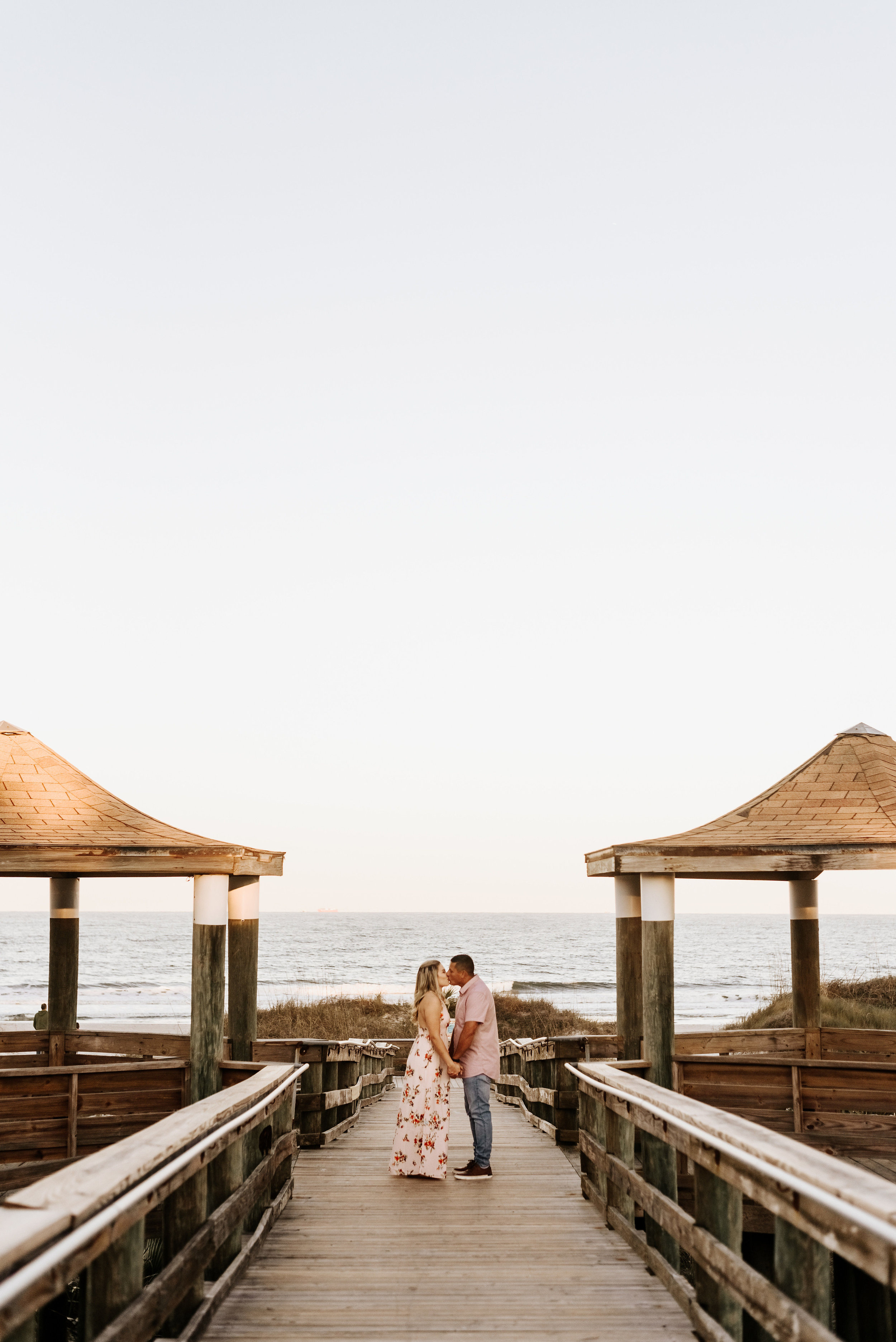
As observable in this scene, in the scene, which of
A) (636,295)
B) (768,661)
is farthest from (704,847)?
(768,661)

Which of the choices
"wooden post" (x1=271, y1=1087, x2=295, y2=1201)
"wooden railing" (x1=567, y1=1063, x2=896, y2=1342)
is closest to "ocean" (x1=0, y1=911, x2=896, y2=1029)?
"wooden post" (x1=271, y1=1087, x2=295, y2=1201)

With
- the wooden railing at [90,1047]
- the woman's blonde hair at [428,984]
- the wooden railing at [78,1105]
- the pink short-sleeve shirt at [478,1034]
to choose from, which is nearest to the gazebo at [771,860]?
the pink short-sleeve shirt at [478,1034]

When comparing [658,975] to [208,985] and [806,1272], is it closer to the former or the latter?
[208,985]

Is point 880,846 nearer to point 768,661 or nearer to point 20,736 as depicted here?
point 20,736

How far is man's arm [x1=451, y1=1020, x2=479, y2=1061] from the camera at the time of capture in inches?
298

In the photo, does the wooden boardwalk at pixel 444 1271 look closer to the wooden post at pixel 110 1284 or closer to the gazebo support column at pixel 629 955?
the wooden post at pixel 110 1284

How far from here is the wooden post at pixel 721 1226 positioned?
3.85m

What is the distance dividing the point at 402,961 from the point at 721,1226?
73.3 metres

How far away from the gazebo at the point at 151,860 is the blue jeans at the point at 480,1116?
8.06 ft

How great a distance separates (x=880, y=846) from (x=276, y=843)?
121 feet

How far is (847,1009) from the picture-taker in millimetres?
25703

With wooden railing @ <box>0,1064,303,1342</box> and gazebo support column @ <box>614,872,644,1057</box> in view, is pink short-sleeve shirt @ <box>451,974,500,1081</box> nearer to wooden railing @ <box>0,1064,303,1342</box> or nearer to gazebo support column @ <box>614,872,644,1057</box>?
wooden railing @ <box>0,1064,303,1342</box>

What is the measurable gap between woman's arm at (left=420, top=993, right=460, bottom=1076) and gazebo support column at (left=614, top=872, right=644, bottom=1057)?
133 inches

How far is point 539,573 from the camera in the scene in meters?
20.9
